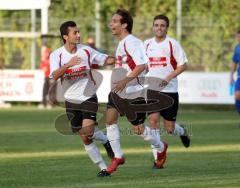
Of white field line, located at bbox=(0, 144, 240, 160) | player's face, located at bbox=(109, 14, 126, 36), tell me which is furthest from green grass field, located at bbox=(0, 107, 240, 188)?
player's face, located at bbox=(109, 14, 126, 36)

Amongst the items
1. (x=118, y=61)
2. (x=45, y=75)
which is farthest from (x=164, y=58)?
(x=45, y=75)

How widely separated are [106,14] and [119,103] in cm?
2156

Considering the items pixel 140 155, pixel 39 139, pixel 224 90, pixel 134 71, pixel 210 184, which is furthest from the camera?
pixel 224 90

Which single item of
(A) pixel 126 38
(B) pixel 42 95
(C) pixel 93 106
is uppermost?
(A) pixel 126 38

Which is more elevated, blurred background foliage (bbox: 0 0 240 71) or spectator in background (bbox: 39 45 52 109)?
blurred background foliage (bbox: 0 0 240 71)

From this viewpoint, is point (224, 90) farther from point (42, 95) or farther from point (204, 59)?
point (42, 95)

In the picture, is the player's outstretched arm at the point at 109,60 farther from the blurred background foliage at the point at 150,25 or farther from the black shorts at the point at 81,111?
the blurred background foliage at the point at 150,25

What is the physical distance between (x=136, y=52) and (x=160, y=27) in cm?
215

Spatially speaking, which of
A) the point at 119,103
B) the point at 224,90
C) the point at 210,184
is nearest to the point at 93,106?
the point at 119,103

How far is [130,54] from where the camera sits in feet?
43.7

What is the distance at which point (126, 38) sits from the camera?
13.4 metres

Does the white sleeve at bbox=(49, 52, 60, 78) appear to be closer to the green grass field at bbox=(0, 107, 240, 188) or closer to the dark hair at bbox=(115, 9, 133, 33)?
the dark hair at bbox=(115, 9, 133, 33)

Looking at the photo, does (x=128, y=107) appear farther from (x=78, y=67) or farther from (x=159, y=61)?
(x=159, y=61)

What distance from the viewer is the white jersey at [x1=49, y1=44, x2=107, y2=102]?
13.2 meters
